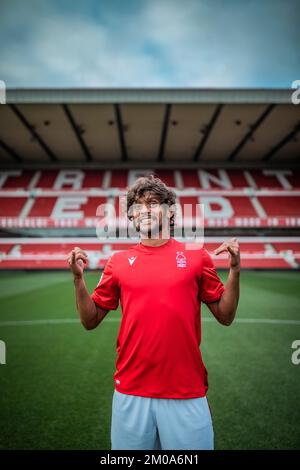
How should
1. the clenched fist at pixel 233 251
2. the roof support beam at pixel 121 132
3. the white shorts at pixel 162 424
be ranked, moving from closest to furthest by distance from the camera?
the white shorts at pixel 162 424
the clenched fist at pixel 233 251
the roof support beam at pixel 121 132

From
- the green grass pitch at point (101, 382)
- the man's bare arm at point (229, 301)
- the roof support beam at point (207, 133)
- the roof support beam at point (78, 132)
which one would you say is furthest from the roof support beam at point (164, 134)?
the man's bare arm at point (229, 301)

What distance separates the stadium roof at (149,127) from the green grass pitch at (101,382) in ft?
33.8

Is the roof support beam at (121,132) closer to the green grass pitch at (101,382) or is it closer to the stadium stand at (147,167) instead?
the stadium stand at (147,167)

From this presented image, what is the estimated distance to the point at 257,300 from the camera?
314 inches

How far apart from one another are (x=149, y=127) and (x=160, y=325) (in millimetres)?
15873

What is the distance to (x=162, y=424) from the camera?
4.54 ft

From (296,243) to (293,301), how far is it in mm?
10907

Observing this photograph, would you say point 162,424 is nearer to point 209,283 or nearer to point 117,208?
point 209,283

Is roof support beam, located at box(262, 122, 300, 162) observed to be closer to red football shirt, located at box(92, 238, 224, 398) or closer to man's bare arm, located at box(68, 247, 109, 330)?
red football shirt, located at box(92, 238, 224, 398)

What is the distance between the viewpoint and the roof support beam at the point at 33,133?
47.0ft

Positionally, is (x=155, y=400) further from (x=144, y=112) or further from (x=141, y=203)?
(x=144, y=112)

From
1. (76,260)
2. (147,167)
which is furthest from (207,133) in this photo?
(76,260)

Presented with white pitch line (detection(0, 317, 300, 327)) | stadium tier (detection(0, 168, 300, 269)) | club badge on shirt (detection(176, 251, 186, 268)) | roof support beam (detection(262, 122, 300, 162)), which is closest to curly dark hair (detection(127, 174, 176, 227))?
club badge on shirt (detection(176, 251, 186, 268))
